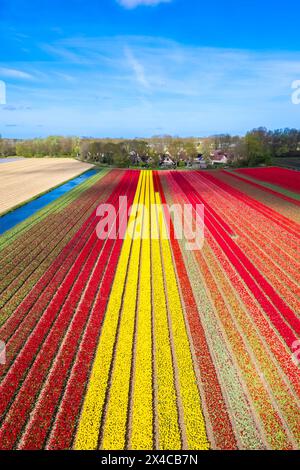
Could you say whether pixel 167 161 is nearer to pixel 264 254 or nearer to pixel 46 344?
pixel 264 254

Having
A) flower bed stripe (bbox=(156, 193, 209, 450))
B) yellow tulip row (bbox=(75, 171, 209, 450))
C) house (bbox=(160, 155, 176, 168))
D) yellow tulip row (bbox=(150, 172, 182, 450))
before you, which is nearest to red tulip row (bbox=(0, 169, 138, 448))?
yellow tulip row (bbox=(75, 171, 209, 450))

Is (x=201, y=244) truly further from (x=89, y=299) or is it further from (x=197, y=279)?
(x=89, y=299)

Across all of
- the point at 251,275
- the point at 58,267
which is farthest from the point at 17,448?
the point at 251,275

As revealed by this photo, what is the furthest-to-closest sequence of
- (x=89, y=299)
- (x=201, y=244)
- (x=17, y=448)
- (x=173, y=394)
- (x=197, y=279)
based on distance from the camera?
(x=201, y=244) → (x=197, y=279) → (x=89, y=299) → (x=173, y=394) → (x=17, y=448)

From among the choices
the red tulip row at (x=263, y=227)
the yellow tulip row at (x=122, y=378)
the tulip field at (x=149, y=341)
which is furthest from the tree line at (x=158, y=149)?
the yellow tulip row at (x=122, y=378)

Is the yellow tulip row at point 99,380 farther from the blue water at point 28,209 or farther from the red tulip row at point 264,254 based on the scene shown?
the blue water at point 28,209

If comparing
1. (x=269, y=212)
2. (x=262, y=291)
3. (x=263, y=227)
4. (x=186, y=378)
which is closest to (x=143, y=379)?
(x=186, y=378)

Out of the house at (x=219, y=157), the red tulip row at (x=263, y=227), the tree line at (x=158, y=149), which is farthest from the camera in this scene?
the house at (x=219, y=157)
